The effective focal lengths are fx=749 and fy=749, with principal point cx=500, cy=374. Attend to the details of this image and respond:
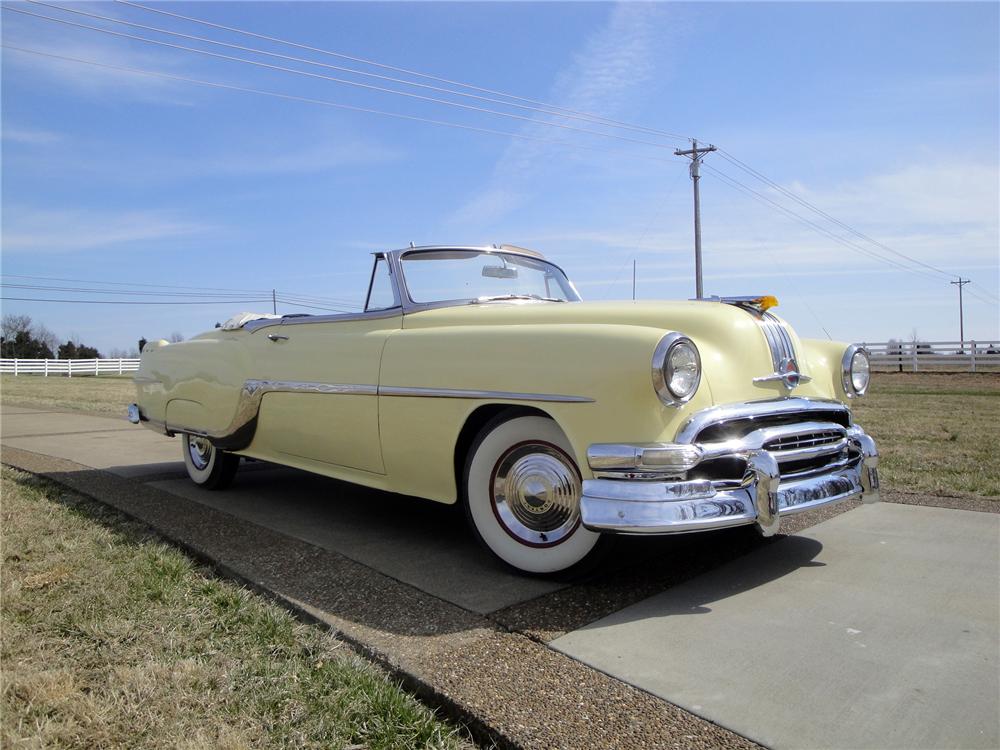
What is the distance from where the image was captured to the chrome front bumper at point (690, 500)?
8.63ft

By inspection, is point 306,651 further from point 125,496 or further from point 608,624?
point 125,496

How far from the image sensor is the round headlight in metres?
3.91

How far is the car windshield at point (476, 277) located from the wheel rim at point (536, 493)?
1.18 metres

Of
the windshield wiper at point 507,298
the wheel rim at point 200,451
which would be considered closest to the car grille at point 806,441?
the windshield wiper at point 507,298

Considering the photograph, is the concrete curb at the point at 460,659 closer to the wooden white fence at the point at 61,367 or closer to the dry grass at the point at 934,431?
the dry grass at the point at 934,431

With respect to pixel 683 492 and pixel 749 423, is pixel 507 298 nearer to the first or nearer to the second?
pixel 749 423

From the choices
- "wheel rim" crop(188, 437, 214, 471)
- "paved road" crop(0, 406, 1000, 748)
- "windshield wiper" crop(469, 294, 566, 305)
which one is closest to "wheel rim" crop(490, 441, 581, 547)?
"paved road" crop(0, 406, 1000, 748)

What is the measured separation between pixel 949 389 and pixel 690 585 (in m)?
14.6

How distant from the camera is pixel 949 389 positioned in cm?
1502

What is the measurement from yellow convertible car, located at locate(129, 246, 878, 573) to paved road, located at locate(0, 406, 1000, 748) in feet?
0.98

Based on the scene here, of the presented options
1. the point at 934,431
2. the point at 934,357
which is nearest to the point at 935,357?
the point at 934,357

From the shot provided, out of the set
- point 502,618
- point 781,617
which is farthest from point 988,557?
point 502,618

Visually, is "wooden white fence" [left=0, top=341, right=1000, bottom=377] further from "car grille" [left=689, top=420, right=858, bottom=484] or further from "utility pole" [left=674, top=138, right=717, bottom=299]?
"car grille" [left=689, top=420, right=858, bottom=484]

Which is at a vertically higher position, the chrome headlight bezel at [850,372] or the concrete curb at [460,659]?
the chrome headlight bezel at [850,372]
